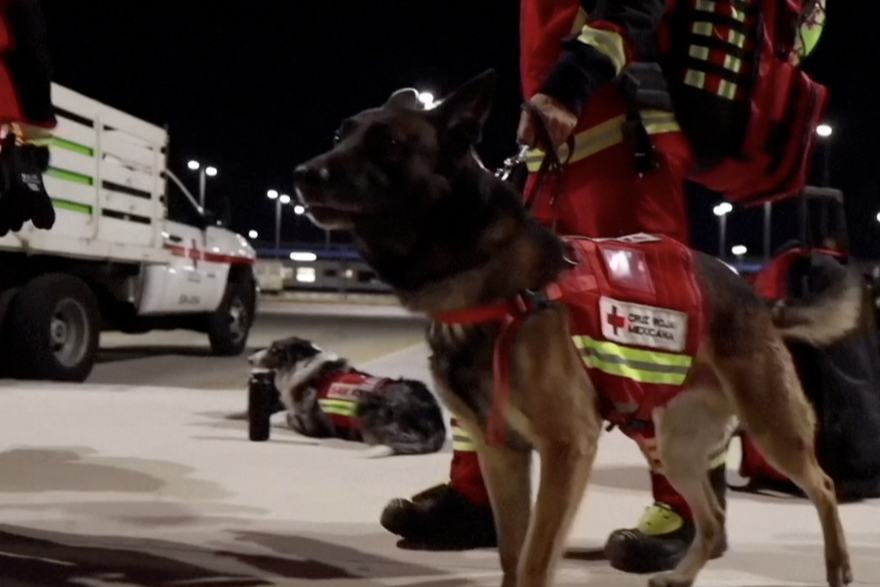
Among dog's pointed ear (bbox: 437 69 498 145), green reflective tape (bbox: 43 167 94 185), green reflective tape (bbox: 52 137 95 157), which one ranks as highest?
green reflective tape (bbox: 52 137 95 157)

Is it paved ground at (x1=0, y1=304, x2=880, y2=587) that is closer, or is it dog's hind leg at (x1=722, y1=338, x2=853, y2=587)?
dog's hind leg at (x1=722, y1=338, x2=853, y2=587)

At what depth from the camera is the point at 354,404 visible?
17.2 ft

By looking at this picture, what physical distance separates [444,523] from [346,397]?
2.14 meters

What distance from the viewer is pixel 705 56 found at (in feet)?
10.0

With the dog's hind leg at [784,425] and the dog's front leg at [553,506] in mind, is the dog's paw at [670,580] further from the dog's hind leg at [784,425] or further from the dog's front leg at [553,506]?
the dog's front leg at [553,506]

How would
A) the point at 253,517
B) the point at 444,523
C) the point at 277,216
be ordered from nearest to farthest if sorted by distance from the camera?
the point at 444,523
the point at 253,517
the point at 277,216

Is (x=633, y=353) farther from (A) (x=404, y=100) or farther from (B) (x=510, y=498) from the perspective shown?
(A) (x=404, y=100)

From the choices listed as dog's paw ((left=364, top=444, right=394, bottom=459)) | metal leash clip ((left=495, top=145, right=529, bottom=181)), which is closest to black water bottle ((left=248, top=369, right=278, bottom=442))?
dog's paw ((left=364, top=444, right=394, bottom=459))

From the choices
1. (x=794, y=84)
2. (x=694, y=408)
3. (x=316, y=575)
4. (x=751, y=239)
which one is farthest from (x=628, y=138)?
(x=751, y=239)

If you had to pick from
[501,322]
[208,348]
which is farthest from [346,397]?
[208,348]

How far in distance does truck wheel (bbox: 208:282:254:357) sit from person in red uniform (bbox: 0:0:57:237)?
8.11 meters

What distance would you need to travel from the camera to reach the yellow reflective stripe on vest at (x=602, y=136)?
9.93 feet

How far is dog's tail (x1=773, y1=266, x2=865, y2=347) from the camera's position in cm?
316

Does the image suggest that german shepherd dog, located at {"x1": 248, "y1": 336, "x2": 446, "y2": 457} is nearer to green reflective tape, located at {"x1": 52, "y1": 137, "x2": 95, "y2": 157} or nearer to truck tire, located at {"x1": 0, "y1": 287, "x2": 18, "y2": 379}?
truck tire, located at {"x1": 0, "y1": 287, "x2": 18, "y2": 379}
